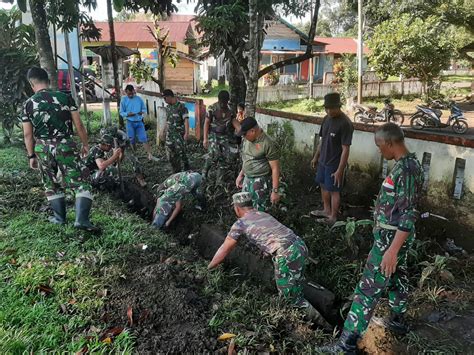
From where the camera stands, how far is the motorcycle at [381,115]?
46.0ft

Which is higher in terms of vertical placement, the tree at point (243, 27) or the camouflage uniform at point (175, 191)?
the tree at point (243, 27)

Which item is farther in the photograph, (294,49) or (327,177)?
(294,49)

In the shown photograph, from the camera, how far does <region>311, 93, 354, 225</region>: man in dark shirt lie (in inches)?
189

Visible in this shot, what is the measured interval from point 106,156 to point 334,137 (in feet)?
10.6

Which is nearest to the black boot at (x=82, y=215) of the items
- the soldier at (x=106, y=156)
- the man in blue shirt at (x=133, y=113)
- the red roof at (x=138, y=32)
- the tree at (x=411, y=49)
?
the soldier at (x=106, y=156)

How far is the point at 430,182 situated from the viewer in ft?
15.4

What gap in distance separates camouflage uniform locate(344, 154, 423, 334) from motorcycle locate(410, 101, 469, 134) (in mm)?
10811

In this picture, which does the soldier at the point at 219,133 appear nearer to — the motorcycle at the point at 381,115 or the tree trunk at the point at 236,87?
the tree trunk at the point at 236,87

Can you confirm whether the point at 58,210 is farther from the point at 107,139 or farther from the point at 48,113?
the point at 107,139

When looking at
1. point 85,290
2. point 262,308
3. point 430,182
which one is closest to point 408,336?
point 262,308

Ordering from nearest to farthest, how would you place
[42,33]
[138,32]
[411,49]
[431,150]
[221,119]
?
[431,150] → [42,33] → [221,119] → [411,49] → [138,32]

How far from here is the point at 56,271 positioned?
3.52m

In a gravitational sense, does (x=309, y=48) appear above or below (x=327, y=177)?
above

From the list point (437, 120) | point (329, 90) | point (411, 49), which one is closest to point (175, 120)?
point (437, 120)
